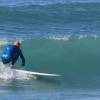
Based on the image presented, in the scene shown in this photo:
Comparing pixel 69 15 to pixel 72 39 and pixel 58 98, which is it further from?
pixel 58 98

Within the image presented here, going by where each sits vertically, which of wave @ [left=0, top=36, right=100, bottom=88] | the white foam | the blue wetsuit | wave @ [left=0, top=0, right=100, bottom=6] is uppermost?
wave @ [left=0, top=0, right=100, bottom=6]

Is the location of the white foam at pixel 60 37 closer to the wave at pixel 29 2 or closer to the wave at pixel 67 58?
the wave at pixel 67 58

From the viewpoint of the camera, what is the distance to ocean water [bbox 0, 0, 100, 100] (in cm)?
1950

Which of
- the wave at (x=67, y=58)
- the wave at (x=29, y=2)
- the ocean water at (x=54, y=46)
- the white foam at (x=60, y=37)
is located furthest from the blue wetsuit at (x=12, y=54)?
the wave at (x=29, y=2)

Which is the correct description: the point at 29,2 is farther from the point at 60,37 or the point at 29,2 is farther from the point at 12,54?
the point at 12,54

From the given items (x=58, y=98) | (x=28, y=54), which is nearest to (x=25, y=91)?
(x=58, y=98)

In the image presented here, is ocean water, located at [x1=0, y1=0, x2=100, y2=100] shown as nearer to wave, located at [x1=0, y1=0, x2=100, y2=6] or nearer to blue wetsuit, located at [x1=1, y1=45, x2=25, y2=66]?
wave, located at [x1=0, y1=0, x2=100, y2=6]

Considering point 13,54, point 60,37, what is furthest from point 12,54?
point 60,37

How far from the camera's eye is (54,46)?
2536cm

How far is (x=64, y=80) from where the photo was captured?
21.2 m

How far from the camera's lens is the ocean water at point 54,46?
1950 cm

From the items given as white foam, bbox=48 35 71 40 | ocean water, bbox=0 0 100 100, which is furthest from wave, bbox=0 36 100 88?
white foam, bbox=48 35 71 40

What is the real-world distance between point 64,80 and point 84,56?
310 centimetres

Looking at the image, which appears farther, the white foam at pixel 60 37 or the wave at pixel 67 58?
the white foam at pixel 60 37
